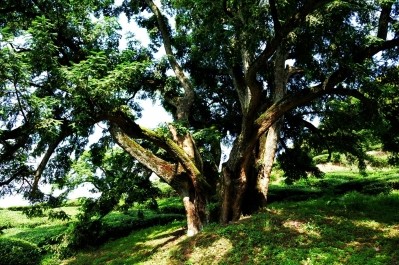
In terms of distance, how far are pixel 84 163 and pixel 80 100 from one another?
8072mm

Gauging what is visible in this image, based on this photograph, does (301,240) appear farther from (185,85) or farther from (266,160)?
(185,85)

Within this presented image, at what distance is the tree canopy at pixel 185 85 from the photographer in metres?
9.34

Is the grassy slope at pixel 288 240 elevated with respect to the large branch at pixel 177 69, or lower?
lower

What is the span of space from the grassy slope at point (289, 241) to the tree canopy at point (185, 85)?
1248 mm

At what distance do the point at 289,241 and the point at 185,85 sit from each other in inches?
277

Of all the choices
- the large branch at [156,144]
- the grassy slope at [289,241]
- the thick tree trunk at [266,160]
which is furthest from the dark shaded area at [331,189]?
the large branch at [156,144]

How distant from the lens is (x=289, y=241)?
9875mm

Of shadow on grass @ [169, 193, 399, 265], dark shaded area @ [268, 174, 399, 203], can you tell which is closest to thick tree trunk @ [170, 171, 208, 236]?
shadow on grass @ [169, 193, 399, 265]

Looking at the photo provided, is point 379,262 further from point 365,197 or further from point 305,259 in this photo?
point 365,197

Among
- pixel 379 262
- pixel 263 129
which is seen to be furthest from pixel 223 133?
pixel 379 262

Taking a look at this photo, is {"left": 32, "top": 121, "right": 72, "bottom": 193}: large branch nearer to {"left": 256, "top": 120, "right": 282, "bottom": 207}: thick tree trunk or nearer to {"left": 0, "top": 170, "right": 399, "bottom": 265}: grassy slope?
{"left": 0, "top": 170, "right": 399, "bottom": 265}: grassy slope

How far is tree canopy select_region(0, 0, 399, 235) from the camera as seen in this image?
30.7 ft

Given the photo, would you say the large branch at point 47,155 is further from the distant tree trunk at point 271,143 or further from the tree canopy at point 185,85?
the distant tree trunk at point 271,143

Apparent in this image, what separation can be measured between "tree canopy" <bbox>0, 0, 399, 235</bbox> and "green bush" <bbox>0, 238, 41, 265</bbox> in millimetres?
3316
